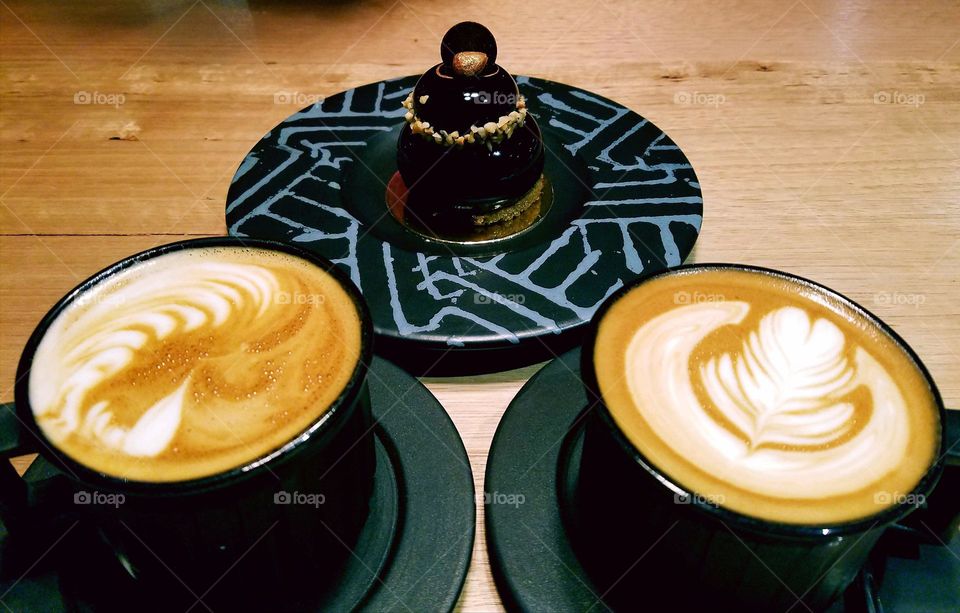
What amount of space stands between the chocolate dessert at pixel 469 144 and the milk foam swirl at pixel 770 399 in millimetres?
443

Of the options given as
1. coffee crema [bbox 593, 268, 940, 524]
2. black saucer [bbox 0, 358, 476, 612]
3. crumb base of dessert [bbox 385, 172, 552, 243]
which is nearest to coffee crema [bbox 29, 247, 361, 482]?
black saucer [bbox 0, 358, 476, 612]

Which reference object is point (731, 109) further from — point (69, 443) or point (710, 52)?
point (69, 443)

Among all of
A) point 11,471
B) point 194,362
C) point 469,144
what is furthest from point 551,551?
point 469,144

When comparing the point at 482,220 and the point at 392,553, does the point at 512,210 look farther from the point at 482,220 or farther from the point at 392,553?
the point at 392,553

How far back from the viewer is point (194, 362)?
64 centimetres

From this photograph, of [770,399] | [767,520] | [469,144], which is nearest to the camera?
[767,520]

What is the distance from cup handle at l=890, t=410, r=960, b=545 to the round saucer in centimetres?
39

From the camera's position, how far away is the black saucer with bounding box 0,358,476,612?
2.05ft

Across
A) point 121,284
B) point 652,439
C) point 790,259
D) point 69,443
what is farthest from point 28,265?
point 790,259

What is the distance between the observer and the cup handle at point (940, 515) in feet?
1.99

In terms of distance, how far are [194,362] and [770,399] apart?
51 centimetres

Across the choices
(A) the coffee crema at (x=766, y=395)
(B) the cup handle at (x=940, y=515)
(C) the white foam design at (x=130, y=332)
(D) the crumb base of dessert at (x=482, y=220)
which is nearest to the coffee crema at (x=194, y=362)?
(C) the white foam design at (x=130, y=332)

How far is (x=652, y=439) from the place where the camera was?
0.58 metres

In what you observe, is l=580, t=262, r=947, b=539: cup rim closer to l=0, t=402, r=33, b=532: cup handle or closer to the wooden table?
the wooden table
